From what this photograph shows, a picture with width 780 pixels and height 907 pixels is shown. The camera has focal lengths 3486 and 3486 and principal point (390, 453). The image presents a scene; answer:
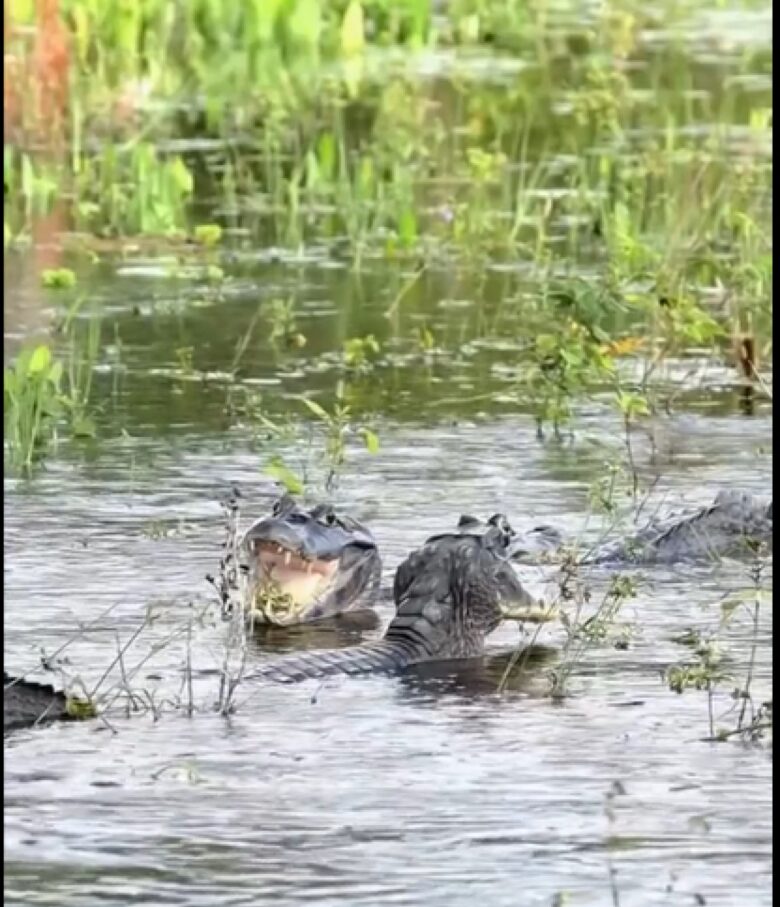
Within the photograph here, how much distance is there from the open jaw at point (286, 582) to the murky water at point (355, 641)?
114mm

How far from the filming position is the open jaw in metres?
8.58

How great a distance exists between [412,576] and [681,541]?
99 cm

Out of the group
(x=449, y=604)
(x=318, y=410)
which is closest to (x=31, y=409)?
(x=318, y=410)

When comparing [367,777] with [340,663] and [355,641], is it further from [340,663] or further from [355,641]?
[355,641]

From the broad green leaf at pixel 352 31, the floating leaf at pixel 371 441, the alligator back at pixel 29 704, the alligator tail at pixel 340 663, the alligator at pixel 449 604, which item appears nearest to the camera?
the alligator back at pixel 29 704

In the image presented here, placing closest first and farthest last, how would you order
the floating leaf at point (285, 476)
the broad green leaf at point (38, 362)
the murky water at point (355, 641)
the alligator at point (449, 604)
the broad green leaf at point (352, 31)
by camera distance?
the murky water at point (355, 641) → the alligator at point (449, 604) → the floating leaf at point (285, 476) → the broad green leaf at point (38, 362) → the broad green leaf at point (352, 31)

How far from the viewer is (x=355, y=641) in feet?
27.6

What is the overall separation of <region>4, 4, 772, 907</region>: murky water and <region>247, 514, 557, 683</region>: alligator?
3.3 inches

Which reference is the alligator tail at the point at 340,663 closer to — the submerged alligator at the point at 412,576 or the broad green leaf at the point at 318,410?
the submerged alligator at the point at 412,576

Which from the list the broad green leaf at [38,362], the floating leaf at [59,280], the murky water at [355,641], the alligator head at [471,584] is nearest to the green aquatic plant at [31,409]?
the broad green leaf at [38,362]

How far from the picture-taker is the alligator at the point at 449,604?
803 cm

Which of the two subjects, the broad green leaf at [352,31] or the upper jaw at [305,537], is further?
the broad green leaf at [352,31]

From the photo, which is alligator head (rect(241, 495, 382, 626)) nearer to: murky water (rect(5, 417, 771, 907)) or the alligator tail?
murky water (rect(5, 417, 771, 907))

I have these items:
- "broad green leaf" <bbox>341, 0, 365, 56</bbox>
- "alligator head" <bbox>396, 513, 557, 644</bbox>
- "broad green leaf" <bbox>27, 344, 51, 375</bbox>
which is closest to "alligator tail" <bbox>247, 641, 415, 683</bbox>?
"alligator head" <bbox>396, 513, 557, 644</bbox>
